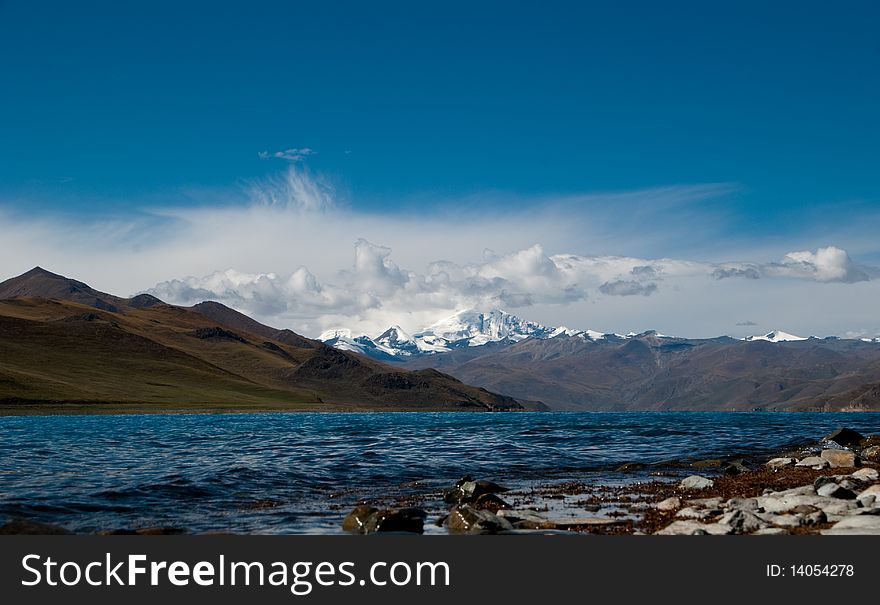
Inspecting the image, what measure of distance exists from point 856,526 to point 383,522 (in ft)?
48.4

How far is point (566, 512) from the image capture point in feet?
95.8

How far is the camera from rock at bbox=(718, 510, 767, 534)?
22.2m

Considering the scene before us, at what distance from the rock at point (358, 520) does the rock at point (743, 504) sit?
13277 millimetres

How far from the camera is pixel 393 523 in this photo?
82.2ft

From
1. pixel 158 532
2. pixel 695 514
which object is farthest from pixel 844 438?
pixel 158 532

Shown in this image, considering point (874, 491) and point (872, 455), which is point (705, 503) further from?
point (872, 455)

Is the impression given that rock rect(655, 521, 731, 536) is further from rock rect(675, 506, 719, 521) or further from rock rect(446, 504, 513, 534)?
rock rect(446, 504, 513, 534)

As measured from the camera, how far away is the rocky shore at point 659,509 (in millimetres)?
22969

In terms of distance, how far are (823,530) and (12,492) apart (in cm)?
3481

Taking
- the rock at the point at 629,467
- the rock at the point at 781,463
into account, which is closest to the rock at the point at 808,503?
the rock at the point at 629,467

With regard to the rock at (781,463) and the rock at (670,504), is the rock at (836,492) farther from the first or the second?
the rock at (781,463)

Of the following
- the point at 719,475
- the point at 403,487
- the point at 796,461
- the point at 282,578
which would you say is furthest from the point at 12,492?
the point at 796,461

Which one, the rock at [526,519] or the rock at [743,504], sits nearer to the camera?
the rock at [526,519]

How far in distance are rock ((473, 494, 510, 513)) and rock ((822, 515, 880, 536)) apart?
485 inches
